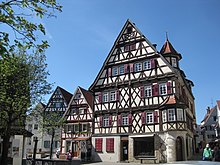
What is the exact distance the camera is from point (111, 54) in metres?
30.0

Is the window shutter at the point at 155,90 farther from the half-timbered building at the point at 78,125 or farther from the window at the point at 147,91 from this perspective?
the half-timbered building at the point at 78,125

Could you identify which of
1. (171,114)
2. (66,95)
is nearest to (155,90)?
(171,114)

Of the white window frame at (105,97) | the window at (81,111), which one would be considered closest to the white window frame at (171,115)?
the white window frame at (105,97)

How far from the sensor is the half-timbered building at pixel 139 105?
23406 millimetres

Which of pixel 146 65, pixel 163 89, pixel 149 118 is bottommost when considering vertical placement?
pixel 149 118

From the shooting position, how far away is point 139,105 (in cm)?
2612

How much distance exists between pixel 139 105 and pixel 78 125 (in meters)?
14.1

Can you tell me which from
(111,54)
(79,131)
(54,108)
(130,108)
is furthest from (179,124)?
(54,108)

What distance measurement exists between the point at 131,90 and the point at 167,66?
16.3 ft

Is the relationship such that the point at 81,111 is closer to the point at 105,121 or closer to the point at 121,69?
the point at 105,121

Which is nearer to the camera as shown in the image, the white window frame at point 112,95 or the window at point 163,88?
the window at point 163,88

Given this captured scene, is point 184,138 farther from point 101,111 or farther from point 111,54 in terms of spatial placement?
point 111,54

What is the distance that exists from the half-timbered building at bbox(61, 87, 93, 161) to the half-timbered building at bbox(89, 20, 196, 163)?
6781 millimetres

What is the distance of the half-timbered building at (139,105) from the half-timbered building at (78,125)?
6.78m
